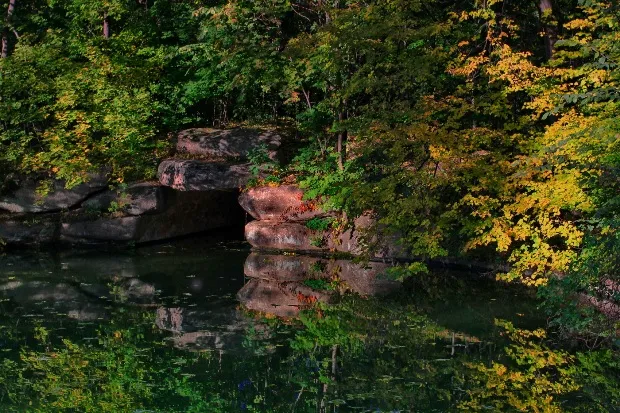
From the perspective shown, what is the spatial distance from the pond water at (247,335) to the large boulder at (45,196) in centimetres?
284

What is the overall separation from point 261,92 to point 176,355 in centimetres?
1162

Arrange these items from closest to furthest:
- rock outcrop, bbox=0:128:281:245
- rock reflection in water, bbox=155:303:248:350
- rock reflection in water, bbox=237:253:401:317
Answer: rock reflection in water, bbox=155:303:248:350
rock reflection in water, bbox=237:253:401:317
rock outcrop, bbox=0:128:281:245

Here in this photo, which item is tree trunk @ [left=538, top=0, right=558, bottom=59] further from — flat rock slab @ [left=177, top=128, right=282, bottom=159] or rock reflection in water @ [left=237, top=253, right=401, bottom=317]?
flat rock slab @ [left=177, top=128, right=282, bottom=159]

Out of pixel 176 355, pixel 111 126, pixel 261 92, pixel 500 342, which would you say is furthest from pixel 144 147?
pixel 500 342

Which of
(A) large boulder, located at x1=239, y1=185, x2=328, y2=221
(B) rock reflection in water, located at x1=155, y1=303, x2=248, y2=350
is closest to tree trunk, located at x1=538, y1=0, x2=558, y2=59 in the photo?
(A) large boulder, located at x1=239, y1=185, x2=328, y2=221

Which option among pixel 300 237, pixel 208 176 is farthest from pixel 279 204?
pixel 208 176

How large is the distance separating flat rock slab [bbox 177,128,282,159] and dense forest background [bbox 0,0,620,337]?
0.74 m

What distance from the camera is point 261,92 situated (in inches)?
810

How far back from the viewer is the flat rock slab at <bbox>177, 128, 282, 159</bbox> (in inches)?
740

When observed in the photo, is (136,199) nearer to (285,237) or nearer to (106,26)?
(285,237)

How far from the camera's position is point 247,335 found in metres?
10.9

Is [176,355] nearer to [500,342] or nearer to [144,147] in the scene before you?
[500,342]

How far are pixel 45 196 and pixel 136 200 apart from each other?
2417 mm

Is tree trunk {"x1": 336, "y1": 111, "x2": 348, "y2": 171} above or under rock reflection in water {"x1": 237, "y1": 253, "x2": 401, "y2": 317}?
→ above
